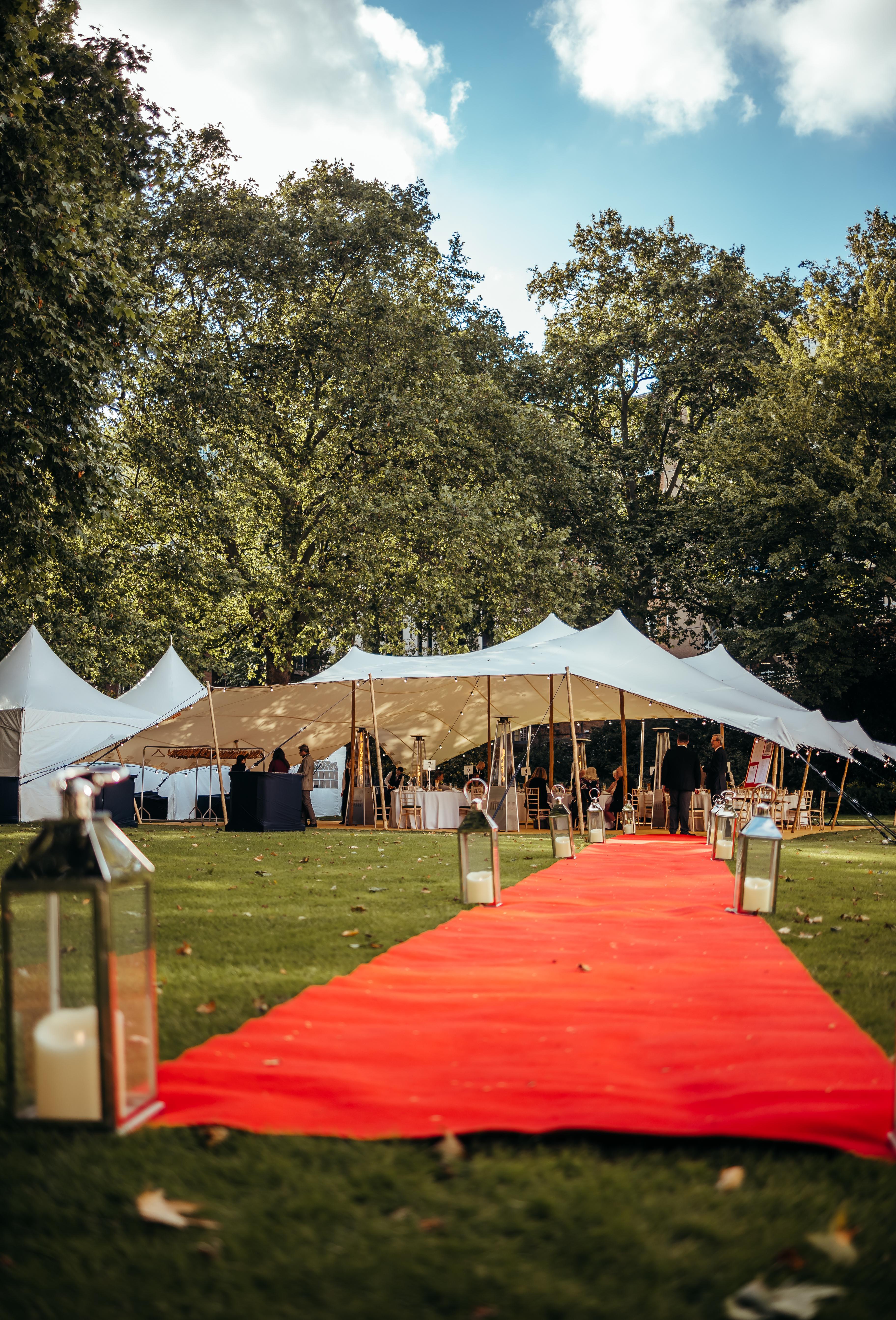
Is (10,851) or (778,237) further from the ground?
(778,237)

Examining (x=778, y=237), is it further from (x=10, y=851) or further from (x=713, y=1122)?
(x=713, y=1122)

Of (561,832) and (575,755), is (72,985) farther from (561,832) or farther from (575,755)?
(575,755)

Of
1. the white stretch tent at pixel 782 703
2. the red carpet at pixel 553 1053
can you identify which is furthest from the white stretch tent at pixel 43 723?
the red carpet at pixel 553 1053

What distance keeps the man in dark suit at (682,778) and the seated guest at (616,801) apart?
1425mm

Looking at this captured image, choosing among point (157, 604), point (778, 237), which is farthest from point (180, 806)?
point (778, 237)

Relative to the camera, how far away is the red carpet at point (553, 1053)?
2.47 metres

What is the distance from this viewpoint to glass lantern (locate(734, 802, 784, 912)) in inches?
236

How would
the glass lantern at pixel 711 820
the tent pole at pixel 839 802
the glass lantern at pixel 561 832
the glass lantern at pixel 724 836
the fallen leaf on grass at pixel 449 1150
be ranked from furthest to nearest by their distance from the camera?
1. the tent pole at pixel 839 802
2. the glass lantern at pixel 561 832
3. the glass lantern at pixel 711 820
4. the glass lantern at pixel 724 836
5. the fallen leaf on grass at pixel 449 1150

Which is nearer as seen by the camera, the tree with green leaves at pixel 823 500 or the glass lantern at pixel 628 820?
the glass lantern at pixel 628 820

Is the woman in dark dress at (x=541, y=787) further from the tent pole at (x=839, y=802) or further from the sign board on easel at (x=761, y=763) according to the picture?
the tent pole at (x=839, y=802)

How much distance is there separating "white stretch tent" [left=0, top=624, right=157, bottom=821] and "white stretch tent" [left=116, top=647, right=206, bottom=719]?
792 mm

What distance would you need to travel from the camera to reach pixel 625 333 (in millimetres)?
27906

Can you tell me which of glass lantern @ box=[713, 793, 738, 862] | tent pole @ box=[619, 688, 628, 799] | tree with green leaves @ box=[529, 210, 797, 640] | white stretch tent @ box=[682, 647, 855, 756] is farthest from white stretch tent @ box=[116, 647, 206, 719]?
tree with green leaves @ box=[529, 210, 797, 640]

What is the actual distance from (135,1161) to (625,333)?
92.3 feet
